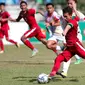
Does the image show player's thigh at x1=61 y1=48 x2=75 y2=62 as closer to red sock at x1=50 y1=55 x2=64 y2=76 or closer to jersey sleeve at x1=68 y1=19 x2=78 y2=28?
red sock at x1=50 y1=55 x2=64 y2=76

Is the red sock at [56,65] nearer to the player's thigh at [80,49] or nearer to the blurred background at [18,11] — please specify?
the player's thigh at [80,49]

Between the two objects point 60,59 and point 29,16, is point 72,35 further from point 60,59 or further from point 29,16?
point 29,16

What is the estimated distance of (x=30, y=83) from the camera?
951cm

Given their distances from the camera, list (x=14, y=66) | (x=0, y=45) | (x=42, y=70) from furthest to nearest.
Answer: (x=0, y=45), (x=14, y=66), (x=42, y=70)

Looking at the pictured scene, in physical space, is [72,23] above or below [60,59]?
above

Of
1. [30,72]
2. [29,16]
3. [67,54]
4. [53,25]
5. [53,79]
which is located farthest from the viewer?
[29,16]

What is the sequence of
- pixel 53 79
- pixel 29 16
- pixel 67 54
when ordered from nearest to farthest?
pixel 67 54 < pixel 53 79 < pixel 29 16

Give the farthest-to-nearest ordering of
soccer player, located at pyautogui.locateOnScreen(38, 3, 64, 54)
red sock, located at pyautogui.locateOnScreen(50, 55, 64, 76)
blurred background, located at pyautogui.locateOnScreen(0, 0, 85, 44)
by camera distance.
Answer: blurred background, located at pyautogui.locateOnScreen(0, 0, 85, 44) < soccer player, located at pyautogui.locateOnScreen(38, 3, 64, 54) < red sock, located at pyautogui.locateOnScreen(50, 55, 64, 76)

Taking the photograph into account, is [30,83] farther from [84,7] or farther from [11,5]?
[84,7]

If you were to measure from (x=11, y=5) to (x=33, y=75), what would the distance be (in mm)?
23218

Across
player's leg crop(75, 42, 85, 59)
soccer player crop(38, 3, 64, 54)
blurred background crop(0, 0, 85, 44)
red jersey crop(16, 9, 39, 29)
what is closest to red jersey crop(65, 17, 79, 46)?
player's leg crop(75, 42, 85, 59)

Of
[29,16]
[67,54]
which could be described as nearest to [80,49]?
[67,54]

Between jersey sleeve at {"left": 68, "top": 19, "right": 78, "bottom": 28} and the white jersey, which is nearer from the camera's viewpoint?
jersey sleeve at {"left": 68, "top": 19, "right": 78, "bottom": 28}

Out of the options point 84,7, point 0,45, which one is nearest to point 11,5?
point 84,7
